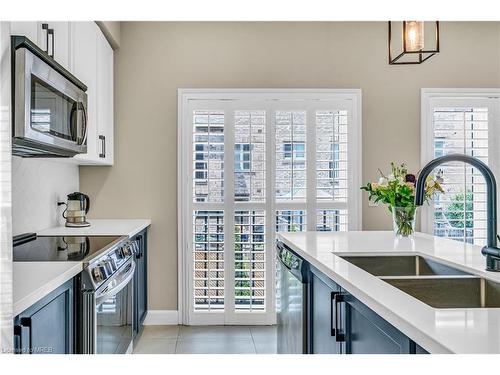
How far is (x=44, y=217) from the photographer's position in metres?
2.93

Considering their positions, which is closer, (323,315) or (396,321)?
(396,321)

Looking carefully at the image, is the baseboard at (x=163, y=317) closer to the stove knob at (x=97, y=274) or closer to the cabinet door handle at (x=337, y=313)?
the stove knob at (x=97, y=274)

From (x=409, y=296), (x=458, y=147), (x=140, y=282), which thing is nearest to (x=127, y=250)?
(x=140, y=282)

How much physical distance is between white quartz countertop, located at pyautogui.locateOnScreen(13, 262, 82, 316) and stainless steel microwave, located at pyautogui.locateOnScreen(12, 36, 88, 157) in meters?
0.47

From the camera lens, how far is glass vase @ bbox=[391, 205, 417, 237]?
241cm

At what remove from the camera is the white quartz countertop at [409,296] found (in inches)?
30.7

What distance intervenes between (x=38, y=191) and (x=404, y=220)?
2.25m

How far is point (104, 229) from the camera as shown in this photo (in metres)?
2.93

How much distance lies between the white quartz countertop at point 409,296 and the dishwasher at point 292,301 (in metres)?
0.08

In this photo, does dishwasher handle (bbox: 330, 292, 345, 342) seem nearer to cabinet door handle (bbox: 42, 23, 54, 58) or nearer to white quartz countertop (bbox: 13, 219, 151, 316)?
white quartz countertop (bbox: 13, 219, 151, 316)

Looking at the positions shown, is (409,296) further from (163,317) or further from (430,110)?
(430,110)

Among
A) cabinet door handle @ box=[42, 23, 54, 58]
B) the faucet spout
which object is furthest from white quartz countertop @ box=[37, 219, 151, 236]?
the faucet spout
